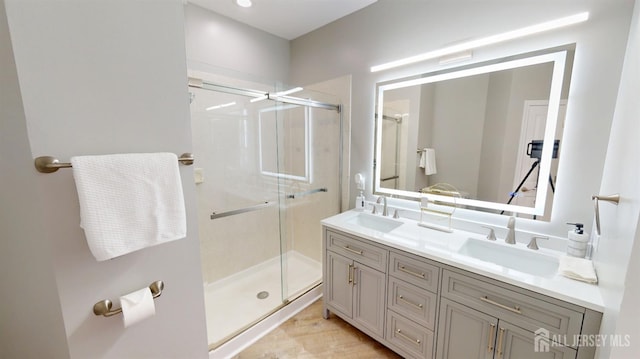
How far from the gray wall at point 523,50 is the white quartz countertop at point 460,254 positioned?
1.02 ft

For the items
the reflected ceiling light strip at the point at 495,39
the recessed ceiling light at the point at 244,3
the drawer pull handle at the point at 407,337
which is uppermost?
the recessed ceiling light at the point at 244,3

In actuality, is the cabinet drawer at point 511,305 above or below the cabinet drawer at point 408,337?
above

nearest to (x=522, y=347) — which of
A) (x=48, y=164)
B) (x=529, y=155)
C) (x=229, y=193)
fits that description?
(x=529, y=155)

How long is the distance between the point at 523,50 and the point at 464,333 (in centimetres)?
168

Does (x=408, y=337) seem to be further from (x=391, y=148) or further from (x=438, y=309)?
(x=391, y=148)

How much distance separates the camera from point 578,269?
1.13 m

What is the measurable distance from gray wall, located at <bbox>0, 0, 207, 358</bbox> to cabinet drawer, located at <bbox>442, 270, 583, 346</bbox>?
1.38 m

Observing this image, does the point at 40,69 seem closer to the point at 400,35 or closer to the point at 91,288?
the point at 91,288

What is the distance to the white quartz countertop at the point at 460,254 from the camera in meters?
1.00

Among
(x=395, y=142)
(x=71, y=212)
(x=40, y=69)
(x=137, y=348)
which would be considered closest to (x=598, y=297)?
(x=395, y=142)

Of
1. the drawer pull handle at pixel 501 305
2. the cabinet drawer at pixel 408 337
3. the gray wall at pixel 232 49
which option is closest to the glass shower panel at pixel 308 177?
the gray wall at pixel 232 49

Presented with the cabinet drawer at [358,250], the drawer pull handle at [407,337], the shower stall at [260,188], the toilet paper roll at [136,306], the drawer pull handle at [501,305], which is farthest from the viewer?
the shower stall at [260,188]

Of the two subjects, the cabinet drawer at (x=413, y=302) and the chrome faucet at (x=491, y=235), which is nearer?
the cabinet drawer at (x=413, y=302)

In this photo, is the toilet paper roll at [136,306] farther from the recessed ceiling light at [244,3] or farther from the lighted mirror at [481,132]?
the recessed ceiling light at [244,3]
